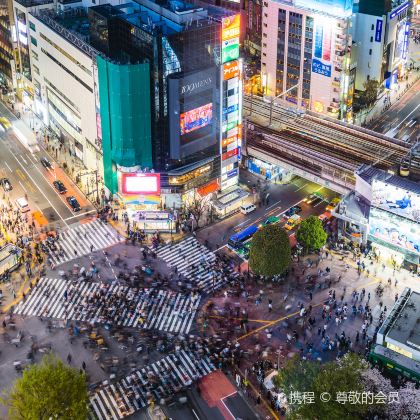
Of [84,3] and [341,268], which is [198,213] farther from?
[84,3]

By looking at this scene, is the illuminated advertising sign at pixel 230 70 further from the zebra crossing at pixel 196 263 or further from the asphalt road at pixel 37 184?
the asphalt road at pixel 37 184

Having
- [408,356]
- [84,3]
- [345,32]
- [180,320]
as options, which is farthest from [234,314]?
[84,3]

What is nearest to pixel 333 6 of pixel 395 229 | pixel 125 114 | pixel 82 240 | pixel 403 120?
pixel 403 120

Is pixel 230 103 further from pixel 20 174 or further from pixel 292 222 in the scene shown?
pixel 20 174

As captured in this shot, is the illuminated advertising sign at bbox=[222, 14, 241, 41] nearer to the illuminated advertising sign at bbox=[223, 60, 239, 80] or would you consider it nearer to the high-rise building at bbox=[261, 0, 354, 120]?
the illuminated advertising sign at bbox=[223, 60, 239, 80]

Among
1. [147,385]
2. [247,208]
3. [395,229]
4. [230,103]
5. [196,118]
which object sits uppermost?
[230,103]

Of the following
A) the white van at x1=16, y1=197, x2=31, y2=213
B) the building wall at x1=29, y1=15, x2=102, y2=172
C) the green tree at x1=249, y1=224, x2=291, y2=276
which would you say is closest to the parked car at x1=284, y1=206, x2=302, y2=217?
the green tree at x1=249, y1=224, x2=291, y2=276

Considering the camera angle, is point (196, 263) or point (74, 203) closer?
point (196, 263)
